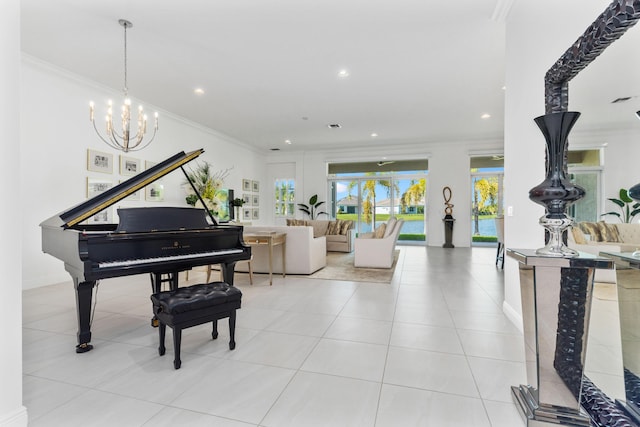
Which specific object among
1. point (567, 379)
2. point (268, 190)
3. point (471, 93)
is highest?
point (471, 93)

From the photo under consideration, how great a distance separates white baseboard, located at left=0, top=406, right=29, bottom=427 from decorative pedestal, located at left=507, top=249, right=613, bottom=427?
245cm

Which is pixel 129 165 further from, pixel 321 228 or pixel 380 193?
pixel 380 193

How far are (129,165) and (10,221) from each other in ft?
15.7

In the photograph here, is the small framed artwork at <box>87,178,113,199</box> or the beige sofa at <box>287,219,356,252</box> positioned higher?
the small framed artwork at <box>87,178,113,199</box>

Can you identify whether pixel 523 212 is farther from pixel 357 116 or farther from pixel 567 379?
pixel 357 116

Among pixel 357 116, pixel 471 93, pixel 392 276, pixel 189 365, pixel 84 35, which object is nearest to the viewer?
pixel 189 365

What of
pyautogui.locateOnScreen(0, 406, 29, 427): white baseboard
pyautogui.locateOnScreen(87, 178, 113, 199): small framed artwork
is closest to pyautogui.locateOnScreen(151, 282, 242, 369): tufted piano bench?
pyautogui.locateOnScreen(0, 406, 29, 427): white baseboard

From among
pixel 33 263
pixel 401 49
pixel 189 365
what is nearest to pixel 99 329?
pixel 189 365

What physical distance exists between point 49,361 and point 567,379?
332 centimetres

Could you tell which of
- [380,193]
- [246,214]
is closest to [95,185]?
[246,214]

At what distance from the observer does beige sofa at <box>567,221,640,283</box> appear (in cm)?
149

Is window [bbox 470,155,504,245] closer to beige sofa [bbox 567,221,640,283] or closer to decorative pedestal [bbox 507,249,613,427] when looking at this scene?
beige sofa [bbox 567,221,640,283]

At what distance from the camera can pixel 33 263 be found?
420 cm

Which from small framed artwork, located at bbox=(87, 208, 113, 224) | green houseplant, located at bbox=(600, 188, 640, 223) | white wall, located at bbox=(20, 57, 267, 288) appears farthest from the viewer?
small framed artwork, located at bbox=(87, 208, 113, 224)
